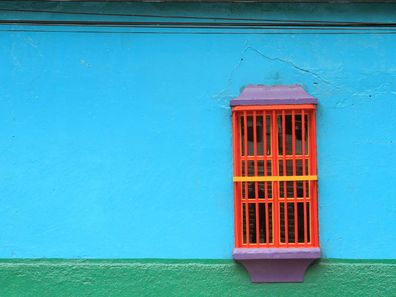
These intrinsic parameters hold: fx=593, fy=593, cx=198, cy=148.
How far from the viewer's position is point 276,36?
18.3 feet

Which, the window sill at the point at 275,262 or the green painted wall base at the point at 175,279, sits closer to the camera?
the window sill at the point at 275,262

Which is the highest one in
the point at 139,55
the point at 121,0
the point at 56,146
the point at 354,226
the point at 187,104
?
the point at 121,0

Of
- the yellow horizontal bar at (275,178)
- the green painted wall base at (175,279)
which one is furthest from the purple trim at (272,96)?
the green painted wall base at (175,279)

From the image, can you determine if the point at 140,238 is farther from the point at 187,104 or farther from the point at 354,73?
the point at 354,73

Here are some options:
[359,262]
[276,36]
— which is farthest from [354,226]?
[276,36]

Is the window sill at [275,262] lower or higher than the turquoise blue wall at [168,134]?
lower

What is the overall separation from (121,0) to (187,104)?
3.82 feet

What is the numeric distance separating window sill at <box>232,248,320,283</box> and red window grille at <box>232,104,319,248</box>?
0.09m

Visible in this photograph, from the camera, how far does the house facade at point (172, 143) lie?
5484 millimetres

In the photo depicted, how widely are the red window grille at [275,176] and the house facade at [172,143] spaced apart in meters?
0.09

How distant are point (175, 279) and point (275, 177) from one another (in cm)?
132

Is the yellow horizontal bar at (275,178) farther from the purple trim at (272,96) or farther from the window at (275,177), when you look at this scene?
the purple trim at (272,96)

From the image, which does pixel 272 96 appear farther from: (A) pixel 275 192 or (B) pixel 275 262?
(B) pixel 275 262

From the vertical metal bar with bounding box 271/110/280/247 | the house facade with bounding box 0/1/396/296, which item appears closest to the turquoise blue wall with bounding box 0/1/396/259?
the house facade with bounding box 0/1/396/296
